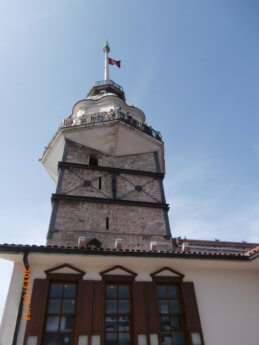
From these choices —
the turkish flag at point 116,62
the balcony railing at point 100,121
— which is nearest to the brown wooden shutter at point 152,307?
the balcony railing at point 100,121

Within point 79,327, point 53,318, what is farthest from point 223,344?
point 53,318

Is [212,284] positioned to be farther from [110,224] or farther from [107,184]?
[107,184]

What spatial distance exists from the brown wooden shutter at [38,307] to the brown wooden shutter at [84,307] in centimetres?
80

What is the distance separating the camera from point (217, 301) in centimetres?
663

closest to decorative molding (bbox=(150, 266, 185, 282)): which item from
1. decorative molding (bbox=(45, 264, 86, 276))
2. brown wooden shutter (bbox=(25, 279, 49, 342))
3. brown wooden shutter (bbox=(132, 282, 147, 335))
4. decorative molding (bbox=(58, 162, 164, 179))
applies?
brown wooden shutter (bbox=(132, 282, 147, 335))

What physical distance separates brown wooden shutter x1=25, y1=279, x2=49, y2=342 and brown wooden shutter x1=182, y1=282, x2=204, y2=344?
3527 mm

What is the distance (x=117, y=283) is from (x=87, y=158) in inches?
356

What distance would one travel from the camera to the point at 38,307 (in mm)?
5770

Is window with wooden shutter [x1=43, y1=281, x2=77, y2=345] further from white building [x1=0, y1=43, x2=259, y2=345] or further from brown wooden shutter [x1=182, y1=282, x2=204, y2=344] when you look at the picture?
brown wooden shutter [x1=182, y1=282, x2=204, y2=344]

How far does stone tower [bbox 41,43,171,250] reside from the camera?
11.3 m

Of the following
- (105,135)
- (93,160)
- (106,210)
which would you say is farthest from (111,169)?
(106,210)

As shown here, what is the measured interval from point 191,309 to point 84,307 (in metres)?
2.73

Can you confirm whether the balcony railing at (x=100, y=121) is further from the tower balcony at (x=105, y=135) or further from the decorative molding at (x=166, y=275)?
the decorative molding at (x=166, y=275)

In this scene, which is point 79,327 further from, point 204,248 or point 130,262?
point 204,248
